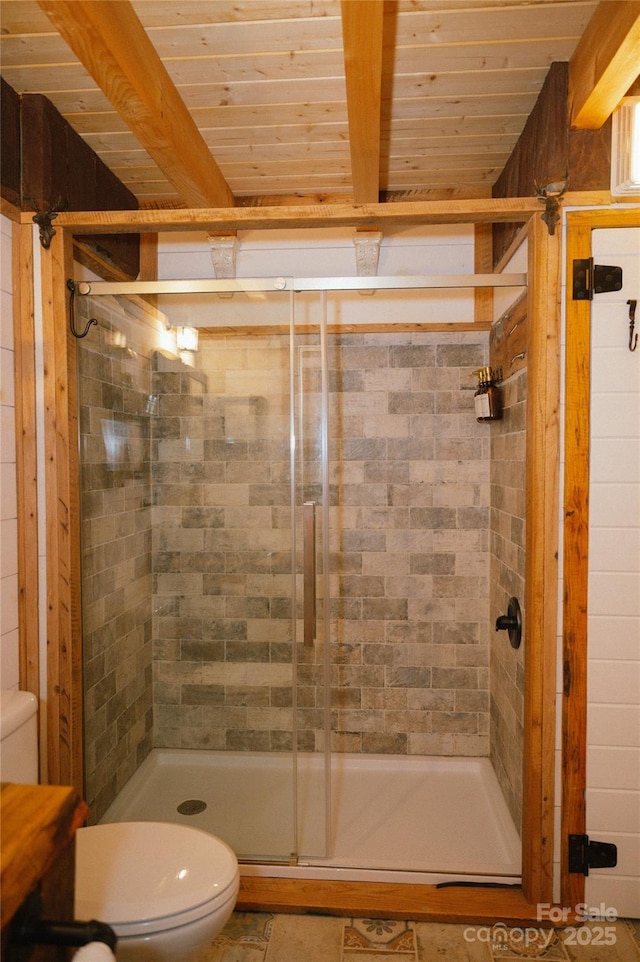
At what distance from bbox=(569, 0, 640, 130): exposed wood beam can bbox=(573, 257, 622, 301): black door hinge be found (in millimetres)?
420

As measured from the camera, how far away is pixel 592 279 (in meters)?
1.79

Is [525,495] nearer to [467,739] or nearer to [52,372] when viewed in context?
[467,739]

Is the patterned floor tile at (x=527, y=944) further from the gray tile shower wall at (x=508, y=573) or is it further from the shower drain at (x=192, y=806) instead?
the shower drain at (x=192, y=806)

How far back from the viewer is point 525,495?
78.4 inches

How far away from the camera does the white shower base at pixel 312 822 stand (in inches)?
79.3

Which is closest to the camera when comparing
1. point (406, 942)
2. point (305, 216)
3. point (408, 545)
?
point (406, 942)

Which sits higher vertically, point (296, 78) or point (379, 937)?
point (296, 78)

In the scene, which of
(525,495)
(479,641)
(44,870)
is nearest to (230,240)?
(525,495)

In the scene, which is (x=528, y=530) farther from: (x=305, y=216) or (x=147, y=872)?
(x=147, y=872)

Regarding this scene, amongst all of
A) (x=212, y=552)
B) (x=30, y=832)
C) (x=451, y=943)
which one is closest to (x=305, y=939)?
(x=451, y=943)

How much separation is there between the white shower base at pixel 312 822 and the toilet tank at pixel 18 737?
55 cm

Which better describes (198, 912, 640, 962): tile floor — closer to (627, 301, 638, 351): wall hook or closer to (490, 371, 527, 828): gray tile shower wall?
(490, 371, 527, 828): gray tile shower wall

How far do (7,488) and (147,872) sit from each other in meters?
1.20

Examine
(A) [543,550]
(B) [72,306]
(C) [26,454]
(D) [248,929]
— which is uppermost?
(B) [72,306]
